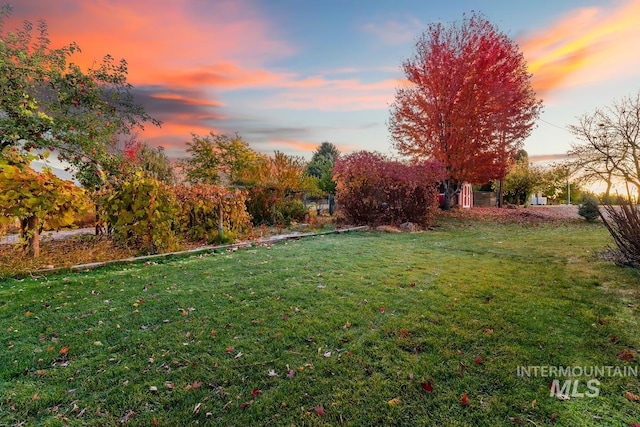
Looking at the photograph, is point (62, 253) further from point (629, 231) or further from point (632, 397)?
point (629, 231)

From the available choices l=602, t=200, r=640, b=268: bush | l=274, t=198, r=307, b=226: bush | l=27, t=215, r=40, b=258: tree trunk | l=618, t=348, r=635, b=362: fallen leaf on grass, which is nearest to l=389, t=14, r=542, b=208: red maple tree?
l=274, t=198, r=307, b=226: bush

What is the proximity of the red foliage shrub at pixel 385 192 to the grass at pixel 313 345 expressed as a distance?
6.37m

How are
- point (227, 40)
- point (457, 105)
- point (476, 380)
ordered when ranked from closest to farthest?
point (476, 380), point (227, 40), point (457, 105)

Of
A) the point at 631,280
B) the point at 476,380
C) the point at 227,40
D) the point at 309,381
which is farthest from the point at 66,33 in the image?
the point at 631,280

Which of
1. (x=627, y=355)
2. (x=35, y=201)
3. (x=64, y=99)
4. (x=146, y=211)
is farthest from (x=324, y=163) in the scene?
(x=627, y=355)

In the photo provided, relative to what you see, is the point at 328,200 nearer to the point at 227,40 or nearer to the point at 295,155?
the point at 295,155

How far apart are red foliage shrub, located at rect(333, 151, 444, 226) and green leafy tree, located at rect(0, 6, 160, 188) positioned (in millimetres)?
7028

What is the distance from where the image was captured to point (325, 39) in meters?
9.41

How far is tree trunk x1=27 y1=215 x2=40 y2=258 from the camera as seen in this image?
559cm

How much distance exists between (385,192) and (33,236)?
9390mm

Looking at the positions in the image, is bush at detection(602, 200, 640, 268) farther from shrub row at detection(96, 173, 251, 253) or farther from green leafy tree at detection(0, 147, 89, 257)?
green leafy tree at detection(0, 147, 89, 257)

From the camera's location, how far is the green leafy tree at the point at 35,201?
5.32 metres

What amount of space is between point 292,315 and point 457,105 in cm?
1481

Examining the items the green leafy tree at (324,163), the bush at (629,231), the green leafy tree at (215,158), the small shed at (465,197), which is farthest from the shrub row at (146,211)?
the small shed at (465,197)
